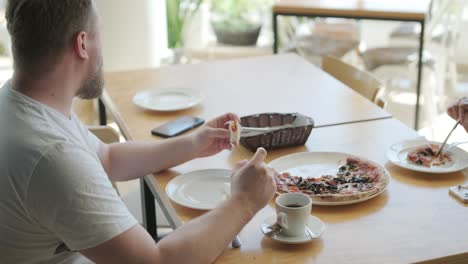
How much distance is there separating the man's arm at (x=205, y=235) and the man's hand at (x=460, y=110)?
2.22 ft

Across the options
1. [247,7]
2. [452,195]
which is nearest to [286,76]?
[452,195]

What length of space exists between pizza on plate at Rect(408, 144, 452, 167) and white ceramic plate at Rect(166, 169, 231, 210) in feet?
1.64

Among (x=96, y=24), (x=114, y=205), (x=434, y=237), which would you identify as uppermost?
(x=96, y=24)

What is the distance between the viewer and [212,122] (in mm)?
1781

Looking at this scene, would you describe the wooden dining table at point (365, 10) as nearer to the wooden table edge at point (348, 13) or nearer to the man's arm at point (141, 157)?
the wooden table edge at point (348, 13)

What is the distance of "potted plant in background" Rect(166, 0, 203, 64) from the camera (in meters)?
4.31

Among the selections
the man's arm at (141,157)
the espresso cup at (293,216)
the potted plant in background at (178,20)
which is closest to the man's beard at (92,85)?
the man's arm at (141,157)

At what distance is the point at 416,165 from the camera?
1.66m

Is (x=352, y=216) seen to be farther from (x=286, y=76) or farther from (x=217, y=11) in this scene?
(x=217, y=11)

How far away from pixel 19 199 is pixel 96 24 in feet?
1.32

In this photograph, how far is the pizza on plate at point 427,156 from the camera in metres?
1.67

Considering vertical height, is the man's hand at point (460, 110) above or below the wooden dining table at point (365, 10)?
below

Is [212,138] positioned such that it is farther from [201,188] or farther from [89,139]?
[89,139]

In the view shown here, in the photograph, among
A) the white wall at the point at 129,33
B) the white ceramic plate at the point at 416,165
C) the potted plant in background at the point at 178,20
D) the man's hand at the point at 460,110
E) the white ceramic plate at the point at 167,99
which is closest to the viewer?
the white ceramic plate at the point at 416,165
